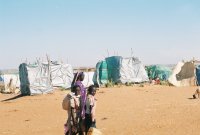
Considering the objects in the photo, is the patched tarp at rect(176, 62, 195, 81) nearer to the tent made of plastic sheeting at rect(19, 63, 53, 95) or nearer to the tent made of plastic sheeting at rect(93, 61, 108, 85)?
the tent made of plastic sheeting at rect(93, 61, 108, 85)

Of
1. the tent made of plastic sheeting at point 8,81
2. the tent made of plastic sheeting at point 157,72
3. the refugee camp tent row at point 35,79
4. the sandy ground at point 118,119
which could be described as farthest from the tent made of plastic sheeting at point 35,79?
the tent made of plastic sheeting at point 157,72

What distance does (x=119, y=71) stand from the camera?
3152 cm

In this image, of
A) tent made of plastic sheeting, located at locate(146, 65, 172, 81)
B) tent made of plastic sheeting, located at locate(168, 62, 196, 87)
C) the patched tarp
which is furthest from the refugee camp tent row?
tent made of plastic sheeting, located at locate(146, 65, 172, 81)

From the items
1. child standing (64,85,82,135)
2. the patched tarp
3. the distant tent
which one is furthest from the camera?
the distant tent

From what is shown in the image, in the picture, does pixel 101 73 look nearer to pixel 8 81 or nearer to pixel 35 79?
pixel 35 79

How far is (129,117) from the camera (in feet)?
44.0

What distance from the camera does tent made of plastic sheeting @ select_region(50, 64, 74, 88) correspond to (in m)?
30.5

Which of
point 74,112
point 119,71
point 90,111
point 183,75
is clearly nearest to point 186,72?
point 183,75

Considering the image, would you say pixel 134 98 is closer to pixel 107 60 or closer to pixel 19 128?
pixel 19 128

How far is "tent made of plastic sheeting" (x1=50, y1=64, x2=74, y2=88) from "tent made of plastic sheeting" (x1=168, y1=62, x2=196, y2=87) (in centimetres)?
771

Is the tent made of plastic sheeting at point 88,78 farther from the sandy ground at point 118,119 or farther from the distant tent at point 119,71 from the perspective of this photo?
the sandy ground at point 118,119

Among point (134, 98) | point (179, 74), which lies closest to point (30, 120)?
point (134, 98)

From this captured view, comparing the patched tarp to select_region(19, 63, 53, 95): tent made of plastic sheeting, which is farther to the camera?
the patched tarp

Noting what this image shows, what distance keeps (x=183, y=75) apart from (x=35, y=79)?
10093 millimetres
